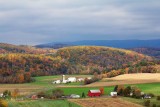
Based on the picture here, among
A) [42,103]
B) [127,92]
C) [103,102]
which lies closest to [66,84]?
[127,92]

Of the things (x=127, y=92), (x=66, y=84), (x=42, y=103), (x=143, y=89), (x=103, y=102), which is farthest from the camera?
(x=66, y=84)

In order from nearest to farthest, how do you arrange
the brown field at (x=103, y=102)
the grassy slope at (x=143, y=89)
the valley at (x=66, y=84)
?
the brown field at (x=103, y=102)
the valley at (x=66, y=84)
the grassy slope at (x=143, y=89)

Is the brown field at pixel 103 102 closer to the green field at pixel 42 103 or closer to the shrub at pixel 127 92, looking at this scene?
the green field at pixel 42 103

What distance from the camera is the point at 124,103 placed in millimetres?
81938

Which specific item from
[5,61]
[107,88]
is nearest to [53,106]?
[107,88]

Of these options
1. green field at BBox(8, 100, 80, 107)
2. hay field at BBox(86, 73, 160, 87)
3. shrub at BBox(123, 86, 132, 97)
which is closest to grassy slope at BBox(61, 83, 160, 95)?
shrub at BBox(123, 86, 132, 97)

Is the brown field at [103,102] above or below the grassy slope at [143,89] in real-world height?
below

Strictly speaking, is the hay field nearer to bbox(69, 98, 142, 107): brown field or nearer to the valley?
the valley

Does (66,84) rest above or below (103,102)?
above

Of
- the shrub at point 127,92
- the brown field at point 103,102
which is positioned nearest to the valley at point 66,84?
the brown field at point 103,102

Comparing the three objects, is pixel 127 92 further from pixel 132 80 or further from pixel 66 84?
pixel 66 84

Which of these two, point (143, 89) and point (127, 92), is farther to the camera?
point (143, 89)

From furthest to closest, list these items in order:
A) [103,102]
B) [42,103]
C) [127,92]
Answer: [127,92]
[103,102]
[42,103]

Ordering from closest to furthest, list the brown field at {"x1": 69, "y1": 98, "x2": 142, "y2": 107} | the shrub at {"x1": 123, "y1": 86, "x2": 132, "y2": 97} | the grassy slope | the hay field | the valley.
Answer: the brown field at {"x1": 69, "y1": 98, "x2": 142, "y2": 107}
the valley
the shrub at {"x1": 123, "y1": 86, "x2": 132, "y2": 97}
the grassy slope
the hay field
